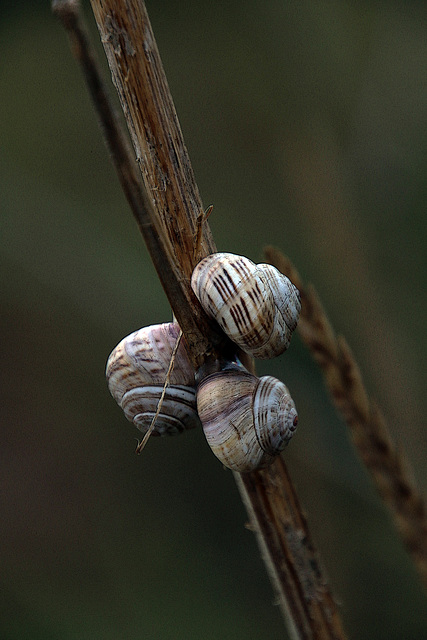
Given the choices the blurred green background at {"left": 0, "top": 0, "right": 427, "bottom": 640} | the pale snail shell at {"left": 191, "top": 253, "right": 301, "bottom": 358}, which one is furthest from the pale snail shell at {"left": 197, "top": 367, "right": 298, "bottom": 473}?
the blurred green background at {"left": 0, "top": 0, "right": 427, "bottom": 640}

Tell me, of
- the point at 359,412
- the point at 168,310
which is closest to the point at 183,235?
the point at 359,412

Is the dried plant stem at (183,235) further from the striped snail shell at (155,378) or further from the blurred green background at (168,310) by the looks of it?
the blurred green background at (168,310)

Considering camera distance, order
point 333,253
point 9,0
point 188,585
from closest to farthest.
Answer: point 9,0 < point 333,253 < point 188,585

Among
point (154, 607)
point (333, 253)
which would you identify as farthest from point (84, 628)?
point (333, 253)

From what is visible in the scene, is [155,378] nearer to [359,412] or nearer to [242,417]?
[242,417]

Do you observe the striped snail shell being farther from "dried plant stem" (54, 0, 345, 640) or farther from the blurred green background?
the blurred green background

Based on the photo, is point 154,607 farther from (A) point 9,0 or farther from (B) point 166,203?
(A) point 9,0
